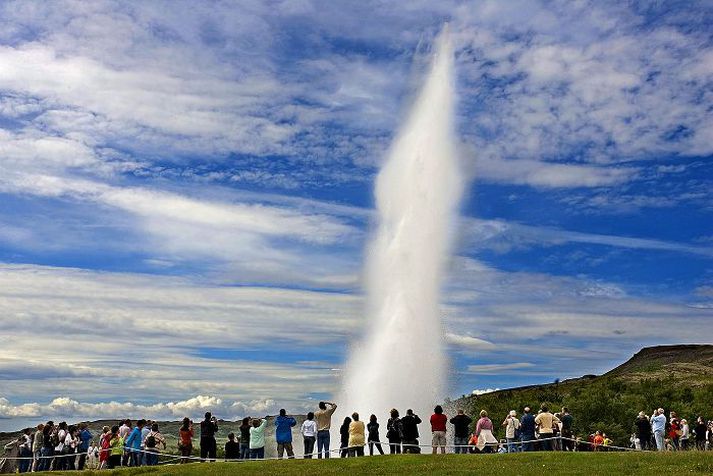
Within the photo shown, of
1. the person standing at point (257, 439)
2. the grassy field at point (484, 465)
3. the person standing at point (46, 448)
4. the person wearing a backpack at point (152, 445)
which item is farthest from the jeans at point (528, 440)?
the person standing at point (46, 448)

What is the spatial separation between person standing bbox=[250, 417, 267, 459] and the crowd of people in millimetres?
43

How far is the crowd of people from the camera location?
1313 inches

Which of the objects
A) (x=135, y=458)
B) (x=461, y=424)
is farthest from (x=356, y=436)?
(x=135, y=458)

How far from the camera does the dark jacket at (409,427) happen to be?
32.8 metres

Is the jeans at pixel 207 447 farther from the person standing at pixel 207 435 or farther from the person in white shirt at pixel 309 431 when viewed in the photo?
the person in white shirt at pixel 309 431

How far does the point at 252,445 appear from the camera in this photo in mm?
34812

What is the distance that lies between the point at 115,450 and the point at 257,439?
6.08 metres

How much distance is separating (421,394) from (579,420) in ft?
78.9

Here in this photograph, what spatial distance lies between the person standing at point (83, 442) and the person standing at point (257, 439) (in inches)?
295

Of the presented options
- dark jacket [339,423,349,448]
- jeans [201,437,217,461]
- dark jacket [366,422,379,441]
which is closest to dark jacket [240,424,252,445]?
jeans [201,437,217,461]

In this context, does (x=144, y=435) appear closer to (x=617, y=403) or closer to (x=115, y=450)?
(x=115, y=450)

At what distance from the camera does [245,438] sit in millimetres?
35625

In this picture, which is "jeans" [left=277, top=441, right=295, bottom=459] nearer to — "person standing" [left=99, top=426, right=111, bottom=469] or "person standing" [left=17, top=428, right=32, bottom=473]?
"person standing" [left=99, top=426, right=111, bottom=469]

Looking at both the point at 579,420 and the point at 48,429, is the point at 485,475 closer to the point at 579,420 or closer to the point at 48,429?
the point at 48,429
